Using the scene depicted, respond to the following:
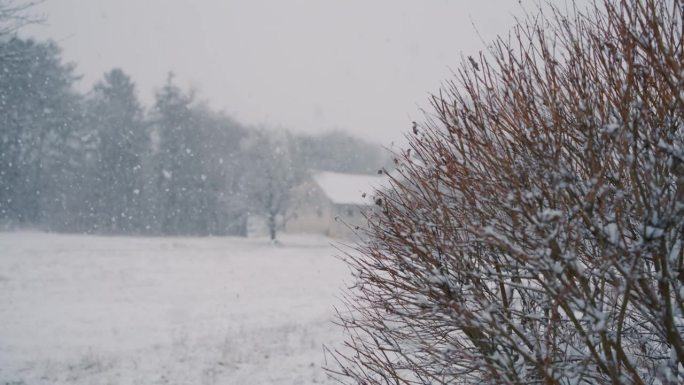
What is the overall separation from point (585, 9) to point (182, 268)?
2128cm

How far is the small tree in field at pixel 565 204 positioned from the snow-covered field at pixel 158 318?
6.07 m

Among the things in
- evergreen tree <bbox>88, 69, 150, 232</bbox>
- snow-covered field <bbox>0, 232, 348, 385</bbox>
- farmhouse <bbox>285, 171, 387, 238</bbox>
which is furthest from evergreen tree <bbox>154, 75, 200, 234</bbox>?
snow-covered field <bbox>0, 232, 348, 385</bbox>

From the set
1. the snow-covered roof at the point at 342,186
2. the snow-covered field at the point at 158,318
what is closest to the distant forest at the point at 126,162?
the snow-covered roof at the point at 342,186

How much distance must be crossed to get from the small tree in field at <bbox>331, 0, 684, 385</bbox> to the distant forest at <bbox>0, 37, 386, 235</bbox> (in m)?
38.1

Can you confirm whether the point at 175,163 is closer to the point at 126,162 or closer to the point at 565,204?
the point at 126,162

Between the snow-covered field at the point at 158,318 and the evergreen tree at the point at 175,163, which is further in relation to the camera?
the evergreen tree at the point at 175,163

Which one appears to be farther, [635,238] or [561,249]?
[635,238]

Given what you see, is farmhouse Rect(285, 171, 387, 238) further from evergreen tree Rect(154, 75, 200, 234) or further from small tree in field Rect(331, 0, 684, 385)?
small tree in field Rect(331, 0, 684, 385)

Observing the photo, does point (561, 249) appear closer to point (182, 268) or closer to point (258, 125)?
point (182, 268)

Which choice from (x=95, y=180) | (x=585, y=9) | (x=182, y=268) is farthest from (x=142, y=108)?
(x=585, y=9)

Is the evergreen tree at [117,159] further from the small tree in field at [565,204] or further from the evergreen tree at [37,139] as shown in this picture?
the small tree in field at [565,204]

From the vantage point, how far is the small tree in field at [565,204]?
2.35 meters

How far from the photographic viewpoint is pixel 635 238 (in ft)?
9.14

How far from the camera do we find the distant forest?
39594 millimetres
